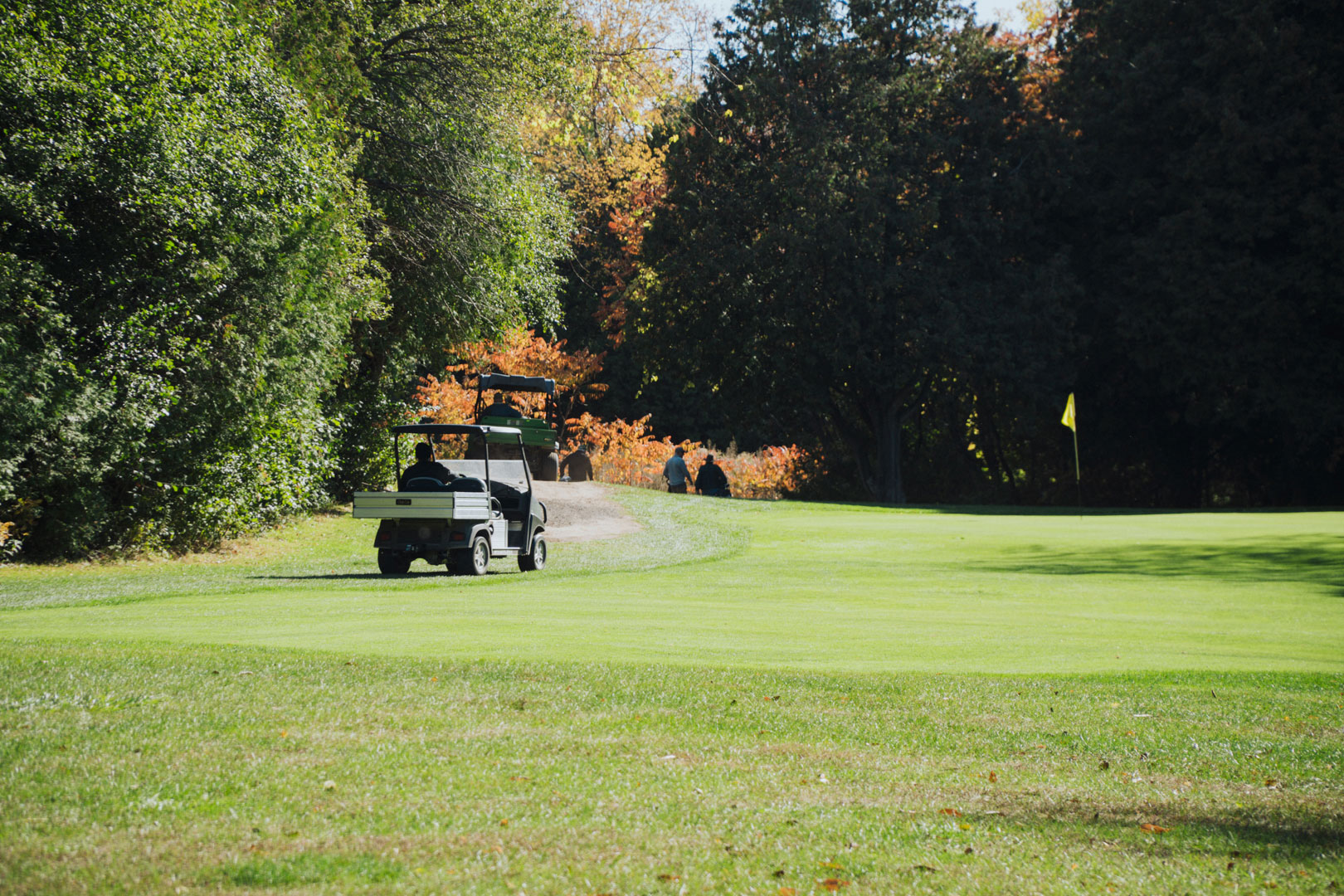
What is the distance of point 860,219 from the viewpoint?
34406 mm

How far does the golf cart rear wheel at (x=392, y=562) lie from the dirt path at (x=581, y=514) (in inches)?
243

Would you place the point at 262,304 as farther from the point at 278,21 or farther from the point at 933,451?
the point at 933,451

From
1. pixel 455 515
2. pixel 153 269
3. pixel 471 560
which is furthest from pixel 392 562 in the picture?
pixel 153 269

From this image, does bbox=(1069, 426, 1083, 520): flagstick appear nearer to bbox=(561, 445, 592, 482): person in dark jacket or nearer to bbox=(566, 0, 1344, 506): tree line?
bbox=(566, 0, 1344, 506): tree line

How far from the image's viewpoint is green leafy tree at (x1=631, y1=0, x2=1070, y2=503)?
1357 inches

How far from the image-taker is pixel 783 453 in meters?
41.0

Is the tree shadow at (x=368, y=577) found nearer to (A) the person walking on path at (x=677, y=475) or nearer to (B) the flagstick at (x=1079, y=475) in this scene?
(B) the flagstick at (x=1079, y=475)

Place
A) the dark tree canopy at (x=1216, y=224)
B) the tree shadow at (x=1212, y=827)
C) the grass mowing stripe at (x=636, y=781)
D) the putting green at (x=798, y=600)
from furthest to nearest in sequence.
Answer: the dark tree canopy at (x=1216, y=224) → the putting green at (x=798, y=600) → the tree shadow at (x=1212, y=827) → the grass mowing stripe at (x=636, y=781)

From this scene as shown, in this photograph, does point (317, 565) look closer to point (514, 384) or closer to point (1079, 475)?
point (514, 384)

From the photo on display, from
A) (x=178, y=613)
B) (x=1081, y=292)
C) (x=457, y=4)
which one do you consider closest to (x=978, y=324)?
(x=1081, y=292)

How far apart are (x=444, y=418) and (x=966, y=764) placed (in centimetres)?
2894

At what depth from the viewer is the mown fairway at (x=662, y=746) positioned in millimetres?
3748

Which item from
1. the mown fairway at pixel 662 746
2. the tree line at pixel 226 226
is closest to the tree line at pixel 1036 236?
the tree line at pixel 226 226

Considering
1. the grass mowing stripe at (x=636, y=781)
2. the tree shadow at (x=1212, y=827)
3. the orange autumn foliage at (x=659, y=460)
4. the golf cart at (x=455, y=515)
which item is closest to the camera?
the grass mowing stripe at (x=636, y=781)
